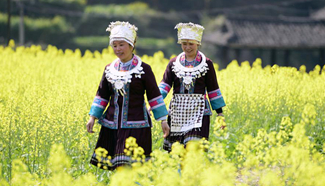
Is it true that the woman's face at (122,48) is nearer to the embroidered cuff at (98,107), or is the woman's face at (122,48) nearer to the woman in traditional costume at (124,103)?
the woman in traditional costume at (124,103)

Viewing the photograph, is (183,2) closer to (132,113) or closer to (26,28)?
(26,28)

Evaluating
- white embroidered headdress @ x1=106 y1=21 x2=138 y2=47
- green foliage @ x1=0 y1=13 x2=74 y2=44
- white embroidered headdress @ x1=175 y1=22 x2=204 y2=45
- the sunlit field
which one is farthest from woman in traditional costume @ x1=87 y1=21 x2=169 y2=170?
green foliage @ x1=0 y1=13 x2=74 y2=44

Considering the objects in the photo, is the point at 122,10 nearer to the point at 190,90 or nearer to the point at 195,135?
the point at 190,90

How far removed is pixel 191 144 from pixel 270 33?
66.5 ft

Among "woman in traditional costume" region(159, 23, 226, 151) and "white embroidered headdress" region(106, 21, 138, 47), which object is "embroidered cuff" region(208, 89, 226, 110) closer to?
"woman in traditional costume" region(159, 23, 226, 151)

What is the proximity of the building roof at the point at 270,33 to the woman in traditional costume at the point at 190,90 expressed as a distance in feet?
56.7

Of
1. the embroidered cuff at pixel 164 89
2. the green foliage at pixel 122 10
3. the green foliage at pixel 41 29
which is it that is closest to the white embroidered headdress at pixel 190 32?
the embroidered cuff at pixel 164 89

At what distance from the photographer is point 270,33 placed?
22391mm

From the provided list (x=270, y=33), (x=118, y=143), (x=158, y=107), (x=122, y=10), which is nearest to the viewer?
(x=118, y=143)

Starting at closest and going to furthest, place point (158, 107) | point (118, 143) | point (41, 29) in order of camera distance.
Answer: point (118, 143), point (158, 107), point (41, 29)

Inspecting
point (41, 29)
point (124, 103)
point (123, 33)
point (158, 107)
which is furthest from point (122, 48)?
point (41, 29)

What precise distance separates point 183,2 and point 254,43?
17.3 metres

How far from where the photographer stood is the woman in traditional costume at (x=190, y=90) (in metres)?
4.05

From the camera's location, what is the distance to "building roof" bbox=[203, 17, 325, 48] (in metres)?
21.2
